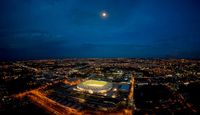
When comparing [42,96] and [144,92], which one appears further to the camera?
[144,92]

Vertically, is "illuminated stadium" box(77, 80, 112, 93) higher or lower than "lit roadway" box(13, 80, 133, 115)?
higher

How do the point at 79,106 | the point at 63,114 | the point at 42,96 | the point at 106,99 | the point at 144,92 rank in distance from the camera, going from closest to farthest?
the point at 63,114 → the point at 79,106 → the point at 106,99 → the point at 42,96 → the point at 144,92

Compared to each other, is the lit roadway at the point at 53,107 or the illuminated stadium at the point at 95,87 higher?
the illuminated stadium at the point at 95,87

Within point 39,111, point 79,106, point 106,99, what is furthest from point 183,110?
point 39,111

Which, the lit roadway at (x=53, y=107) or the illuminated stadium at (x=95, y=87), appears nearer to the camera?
the lit roadway at (x=53, y=107)

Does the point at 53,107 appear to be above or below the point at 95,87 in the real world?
below

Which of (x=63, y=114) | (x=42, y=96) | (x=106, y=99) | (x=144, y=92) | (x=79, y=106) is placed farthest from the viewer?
(x=144, y=92)

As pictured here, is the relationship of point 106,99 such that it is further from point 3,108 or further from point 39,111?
point 3,108

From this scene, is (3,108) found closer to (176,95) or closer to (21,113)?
(21,113)

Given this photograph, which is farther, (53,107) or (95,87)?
(95,87)

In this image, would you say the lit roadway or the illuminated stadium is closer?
the lit roadway
